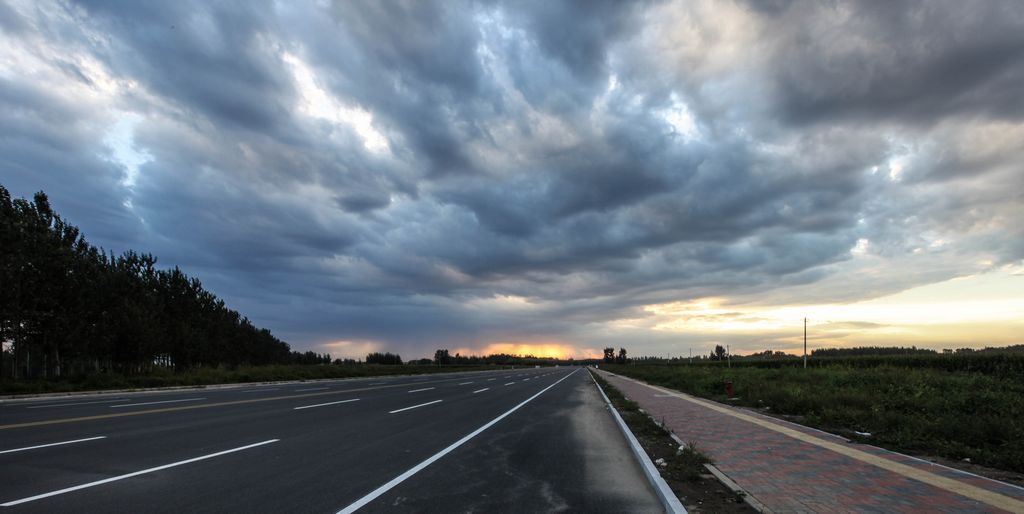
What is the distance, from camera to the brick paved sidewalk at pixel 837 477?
603 cm

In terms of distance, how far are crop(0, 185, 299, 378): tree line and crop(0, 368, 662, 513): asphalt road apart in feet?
73.9

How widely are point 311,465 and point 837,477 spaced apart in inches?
303

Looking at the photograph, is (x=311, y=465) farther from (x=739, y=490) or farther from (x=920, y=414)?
→ (x=920, y=414)

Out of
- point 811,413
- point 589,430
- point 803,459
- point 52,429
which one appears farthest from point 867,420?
point 52,429

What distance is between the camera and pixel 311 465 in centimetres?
791

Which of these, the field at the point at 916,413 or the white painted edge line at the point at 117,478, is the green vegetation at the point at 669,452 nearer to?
the field at the point at 916,413

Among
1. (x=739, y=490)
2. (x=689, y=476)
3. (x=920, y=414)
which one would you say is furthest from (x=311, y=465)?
(x=920, y=414)

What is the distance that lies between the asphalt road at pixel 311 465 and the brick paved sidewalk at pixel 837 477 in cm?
162

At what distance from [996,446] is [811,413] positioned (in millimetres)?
5438

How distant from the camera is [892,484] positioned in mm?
6965

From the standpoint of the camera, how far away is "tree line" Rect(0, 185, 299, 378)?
31203mm

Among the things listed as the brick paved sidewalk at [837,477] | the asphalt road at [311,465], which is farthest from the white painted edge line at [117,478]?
the brick paved sidewalk at [837,477]

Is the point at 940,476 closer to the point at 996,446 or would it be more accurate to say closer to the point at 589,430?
the point at 996,446

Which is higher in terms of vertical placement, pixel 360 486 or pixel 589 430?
pixel 360 486
